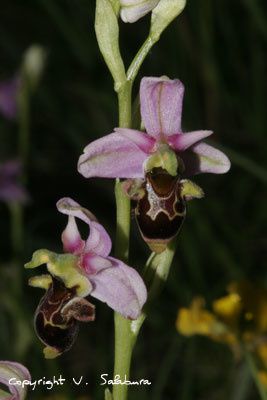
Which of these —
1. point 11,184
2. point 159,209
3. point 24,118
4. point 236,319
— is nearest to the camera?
point 159,209

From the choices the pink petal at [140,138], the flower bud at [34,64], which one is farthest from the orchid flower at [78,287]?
the flower bud at [34,64]

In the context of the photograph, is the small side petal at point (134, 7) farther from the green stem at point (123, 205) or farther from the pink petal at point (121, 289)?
the pink petal at point (121, 289)

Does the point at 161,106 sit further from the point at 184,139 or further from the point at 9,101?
the point at 9,101

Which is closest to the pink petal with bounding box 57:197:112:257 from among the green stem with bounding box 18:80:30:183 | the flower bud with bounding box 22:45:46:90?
the green stem with bounding box 18:80:30:183

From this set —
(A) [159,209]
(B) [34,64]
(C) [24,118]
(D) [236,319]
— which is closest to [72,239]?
(A) [159,209]

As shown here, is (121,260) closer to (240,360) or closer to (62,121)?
(240,360)

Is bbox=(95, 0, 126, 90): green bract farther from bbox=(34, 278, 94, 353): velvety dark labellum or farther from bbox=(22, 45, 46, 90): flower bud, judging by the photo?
bbox=(22, 45, 46, 90): flower bud
